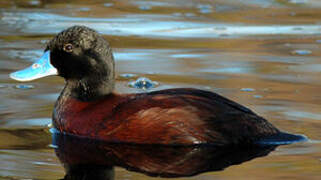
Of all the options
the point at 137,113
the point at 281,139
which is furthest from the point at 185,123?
the point at 281,139

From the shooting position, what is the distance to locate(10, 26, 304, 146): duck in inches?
234

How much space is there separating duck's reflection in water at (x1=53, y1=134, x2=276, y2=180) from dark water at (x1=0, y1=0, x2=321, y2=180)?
12cm

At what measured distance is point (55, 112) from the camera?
6566 millimetres

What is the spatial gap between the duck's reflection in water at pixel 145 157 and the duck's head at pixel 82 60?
57cm

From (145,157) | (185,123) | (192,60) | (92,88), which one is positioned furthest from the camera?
(192,60)

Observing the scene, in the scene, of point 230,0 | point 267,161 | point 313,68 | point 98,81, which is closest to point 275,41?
point 313,68

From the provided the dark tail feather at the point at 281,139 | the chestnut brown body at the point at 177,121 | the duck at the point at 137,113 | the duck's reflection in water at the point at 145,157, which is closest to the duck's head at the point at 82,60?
the duck at the point at 137,113

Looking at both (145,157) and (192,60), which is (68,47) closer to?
(145,157)

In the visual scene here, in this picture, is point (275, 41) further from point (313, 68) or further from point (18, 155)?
point (18, 155)

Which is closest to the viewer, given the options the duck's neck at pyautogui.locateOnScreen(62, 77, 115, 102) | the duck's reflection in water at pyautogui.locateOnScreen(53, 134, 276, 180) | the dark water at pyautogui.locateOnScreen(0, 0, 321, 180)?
the duck's reflection in water at pyautogui.locateOnScreen(53, 134, 276, 180)

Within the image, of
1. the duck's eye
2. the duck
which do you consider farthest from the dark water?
the duck's eye

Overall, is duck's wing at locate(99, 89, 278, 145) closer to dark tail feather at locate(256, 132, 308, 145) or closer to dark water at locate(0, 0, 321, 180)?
dark tail feather at locate(256, 132, 308, 145)

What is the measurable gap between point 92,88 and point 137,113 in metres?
0.70

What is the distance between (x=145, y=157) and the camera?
570cm
